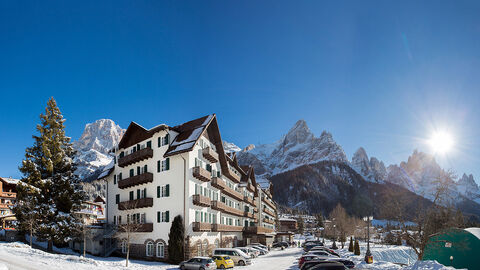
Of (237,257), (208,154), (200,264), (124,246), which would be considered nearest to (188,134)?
(208,154)

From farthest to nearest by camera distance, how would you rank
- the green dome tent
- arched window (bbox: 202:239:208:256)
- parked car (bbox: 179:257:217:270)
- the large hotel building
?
arched window (bbox: 202:239:208:256), the large hotel building, parked car (bbox: 179:257:217:270), the green dome tent

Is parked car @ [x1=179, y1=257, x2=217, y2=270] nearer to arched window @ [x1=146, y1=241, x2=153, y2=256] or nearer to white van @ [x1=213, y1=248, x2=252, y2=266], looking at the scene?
white van @ [x1=213, y1=248, x2=252, y2=266]

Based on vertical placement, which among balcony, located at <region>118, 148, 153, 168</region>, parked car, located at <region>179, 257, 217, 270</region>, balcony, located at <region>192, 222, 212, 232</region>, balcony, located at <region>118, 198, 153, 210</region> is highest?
balcony, located at <region>118, 148, 153, 168</region>

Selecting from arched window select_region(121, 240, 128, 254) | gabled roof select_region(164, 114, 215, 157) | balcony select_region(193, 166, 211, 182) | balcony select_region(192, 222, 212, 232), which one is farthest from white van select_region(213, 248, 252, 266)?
arched window select_region(121, 240, 128, 254)

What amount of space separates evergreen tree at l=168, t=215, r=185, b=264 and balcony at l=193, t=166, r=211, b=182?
5.87 m

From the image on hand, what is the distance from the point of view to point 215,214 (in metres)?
50.3

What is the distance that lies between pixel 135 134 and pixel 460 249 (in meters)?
44.6

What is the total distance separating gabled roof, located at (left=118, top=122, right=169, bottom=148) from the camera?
4717 centimetres

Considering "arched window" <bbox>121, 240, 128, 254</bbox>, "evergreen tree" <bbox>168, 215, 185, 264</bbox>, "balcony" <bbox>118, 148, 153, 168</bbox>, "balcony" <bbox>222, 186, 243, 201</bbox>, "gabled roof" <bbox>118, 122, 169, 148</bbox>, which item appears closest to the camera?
"evergreen tree" <bbox>168, 215, 185, 264</bbox>

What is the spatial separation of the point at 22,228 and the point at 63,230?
4850mm

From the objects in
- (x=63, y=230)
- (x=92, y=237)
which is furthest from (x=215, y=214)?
(x=63, y=230)

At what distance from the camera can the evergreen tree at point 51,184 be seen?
4047cm

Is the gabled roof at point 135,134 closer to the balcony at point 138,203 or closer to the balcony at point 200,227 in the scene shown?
the balcony at point 138,203

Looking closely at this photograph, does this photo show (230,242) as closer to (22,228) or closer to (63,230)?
(63,230)
